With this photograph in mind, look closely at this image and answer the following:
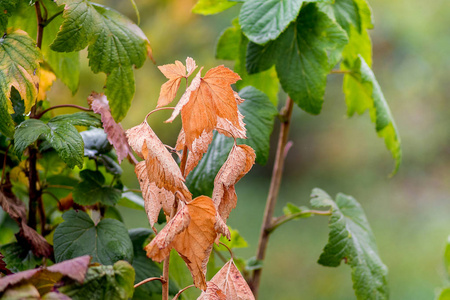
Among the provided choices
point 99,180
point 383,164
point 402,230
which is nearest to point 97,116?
point 99,180

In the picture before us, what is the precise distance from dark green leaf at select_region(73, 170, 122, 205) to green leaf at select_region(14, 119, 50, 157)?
0.10 m

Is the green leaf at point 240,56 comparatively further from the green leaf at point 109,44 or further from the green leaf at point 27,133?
the green leaf at point 27,133

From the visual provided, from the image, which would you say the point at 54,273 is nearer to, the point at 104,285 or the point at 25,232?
the point at 104,285

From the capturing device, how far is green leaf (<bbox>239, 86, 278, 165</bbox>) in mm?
616

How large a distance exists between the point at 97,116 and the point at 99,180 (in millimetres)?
84

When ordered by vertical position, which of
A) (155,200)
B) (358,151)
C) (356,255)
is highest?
(155,200)

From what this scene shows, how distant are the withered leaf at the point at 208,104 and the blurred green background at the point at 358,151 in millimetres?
1999

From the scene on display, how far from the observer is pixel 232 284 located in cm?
42

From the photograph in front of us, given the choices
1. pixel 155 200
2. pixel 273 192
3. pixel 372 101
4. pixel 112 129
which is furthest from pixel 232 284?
pixel 372 101

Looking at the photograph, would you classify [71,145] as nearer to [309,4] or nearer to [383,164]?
[309,4]

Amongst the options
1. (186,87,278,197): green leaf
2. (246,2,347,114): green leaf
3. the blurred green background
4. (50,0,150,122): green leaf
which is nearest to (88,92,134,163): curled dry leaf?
(50,0,150,122): green leaf

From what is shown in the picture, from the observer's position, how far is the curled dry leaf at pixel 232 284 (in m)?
0.41

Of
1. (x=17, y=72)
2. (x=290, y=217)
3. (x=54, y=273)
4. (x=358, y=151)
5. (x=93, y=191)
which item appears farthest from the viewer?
(x=358, y=151)

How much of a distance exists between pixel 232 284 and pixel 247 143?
23cm
